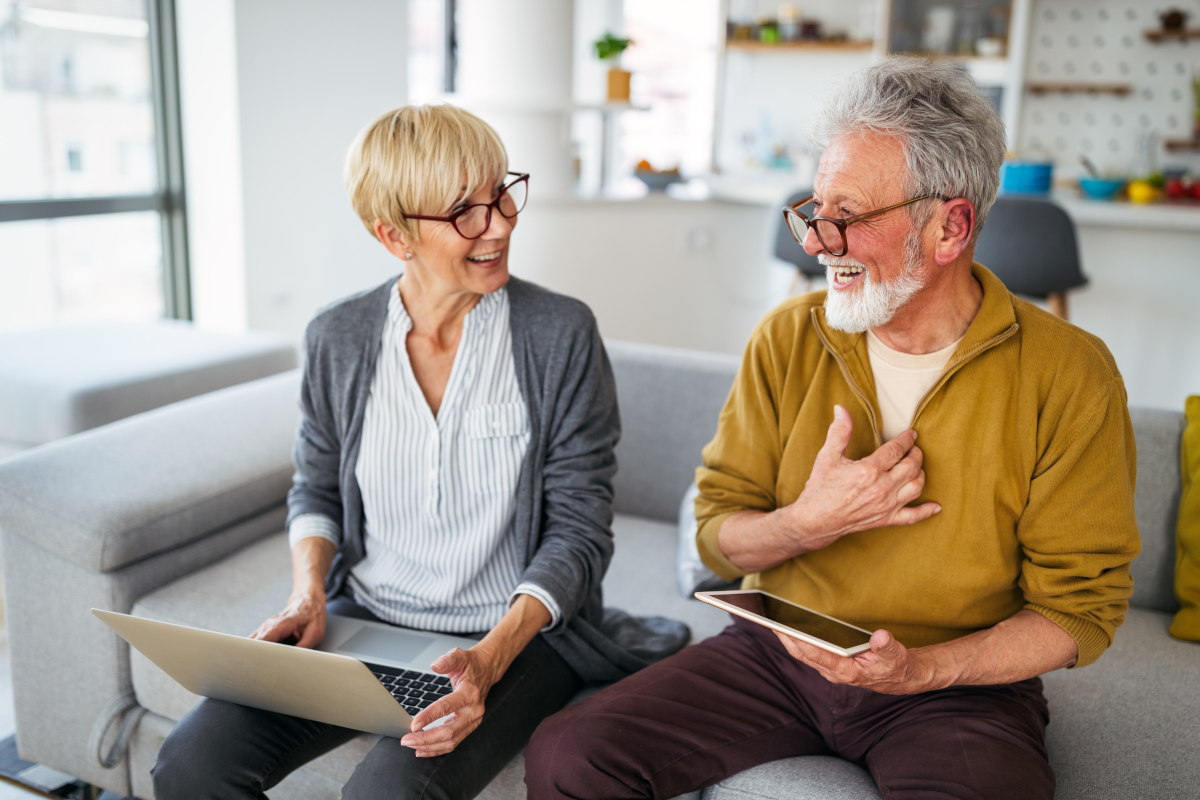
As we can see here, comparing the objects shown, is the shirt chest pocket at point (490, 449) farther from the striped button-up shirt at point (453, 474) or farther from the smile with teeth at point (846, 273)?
the smile with teeth at point (846, 273)

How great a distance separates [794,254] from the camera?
3533 millimetres

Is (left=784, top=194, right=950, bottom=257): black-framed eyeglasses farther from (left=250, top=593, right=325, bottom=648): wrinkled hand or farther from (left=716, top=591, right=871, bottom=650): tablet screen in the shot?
(left=250, top=593, right=325, bottom=648): wrinkled hand

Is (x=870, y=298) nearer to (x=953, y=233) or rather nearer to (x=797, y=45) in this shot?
(x=953, y=233)

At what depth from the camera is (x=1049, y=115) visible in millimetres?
4820

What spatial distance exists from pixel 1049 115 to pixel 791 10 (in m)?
1.43

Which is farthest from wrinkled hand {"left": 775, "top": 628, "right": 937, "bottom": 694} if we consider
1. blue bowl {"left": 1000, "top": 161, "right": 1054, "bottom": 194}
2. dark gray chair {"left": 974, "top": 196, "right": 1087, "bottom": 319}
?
blue bowl {"left": 1000, "top": 161, "right": 1054, "bottom": 194}

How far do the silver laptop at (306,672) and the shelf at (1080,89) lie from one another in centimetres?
457

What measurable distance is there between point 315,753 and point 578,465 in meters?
0.51

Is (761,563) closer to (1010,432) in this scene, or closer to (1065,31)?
(1010,432)

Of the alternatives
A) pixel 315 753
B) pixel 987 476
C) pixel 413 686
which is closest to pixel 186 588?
pixel 315 753

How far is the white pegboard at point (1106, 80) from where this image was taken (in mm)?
4570

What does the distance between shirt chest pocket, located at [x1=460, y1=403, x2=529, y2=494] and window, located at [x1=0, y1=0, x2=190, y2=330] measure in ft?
8.73

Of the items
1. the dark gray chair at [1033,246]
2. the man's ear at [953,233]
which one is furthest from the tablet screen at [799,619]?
the dark gray chair at [1033,246]

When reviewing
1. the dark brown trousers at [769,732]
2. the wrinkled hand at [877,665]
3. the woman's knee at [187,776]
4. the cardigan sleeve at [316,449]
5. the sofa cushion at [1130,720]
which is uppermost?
the cardigan sleeve at [316,449]
